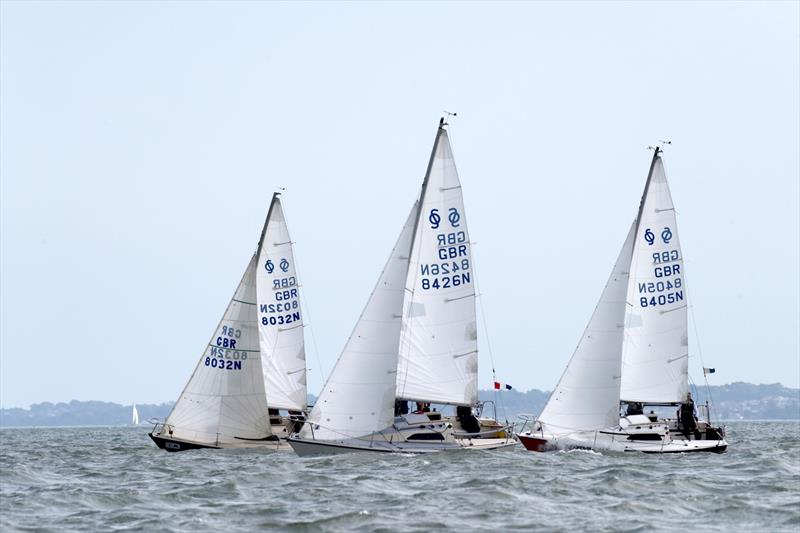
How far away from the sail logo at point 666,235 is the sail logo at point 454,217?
879cm

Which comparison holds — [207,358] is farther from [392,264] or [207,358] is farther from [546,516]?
[546,516]

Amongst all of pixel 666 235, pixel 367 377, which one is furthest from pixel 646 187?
pixel 367 377

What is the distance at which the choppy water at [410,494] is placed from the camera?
27.0m

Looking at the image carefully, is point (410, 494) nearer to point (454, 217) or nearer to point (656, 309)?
point (454, 217)

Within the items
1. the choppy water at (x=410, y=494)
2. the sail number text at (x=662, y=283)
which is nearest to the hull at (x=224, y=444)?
the choppy water at (x=410, y=494)

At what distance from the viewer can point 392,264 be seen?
4531 centimetres

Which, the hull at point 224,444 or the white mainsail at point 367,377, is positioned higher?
the white mainsail at point 367,377

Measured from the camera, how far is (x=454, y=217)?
4559 cm

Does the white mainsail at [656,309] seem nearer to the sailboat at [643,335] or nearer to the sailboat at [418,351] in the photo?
the sailboat at [643,335]

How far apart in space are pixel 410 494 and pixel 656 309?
20.7 meters

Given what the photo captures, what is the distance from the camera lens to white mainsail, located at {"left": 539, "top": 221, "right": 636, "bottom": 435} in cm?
4762

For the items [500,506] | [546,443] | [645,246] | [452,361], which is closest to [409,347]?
[452,361]

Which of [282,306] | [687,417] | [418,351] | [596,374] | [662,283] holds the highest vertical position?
[662,283]

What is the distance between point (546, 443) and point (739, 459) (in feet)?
22.9
